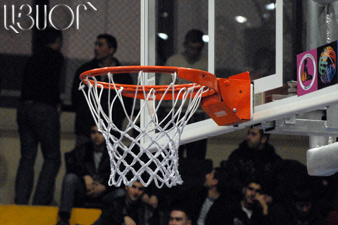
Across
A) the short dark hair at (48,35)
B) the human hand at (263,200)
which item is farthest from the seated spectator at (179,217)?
the short dark hair at (48,35)

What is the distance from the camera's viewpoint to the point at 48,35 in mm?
5598

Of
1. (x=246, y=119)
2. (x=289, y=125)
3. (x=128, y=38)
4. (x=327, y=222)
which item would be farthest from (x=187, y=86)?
(x=128, y=38)

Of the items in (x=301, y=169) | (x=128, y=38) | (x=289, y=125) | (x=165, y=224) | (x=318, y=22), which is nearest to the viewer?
(x=318, y=22)

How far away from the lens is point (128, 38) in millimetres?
5695

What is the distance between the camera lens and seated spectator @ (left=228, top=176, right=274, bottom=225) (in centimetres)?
483

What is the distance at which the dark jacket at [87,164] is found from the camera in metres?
5.15

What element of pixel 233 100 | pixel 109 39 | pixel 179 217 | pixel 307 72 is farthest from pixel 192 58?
pixel 109 39

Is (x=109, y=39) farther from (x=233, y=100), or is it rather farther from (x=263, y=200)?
(x=233, y=100)

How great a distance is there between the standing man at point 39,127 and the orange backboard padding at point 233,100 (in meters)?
2.78

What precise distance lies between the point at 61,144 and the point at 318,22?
334 cm

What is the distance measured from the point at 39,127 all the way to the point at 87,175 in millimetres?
610

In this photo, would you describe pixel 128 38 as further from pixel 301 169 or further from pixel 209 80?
pixel 209 80

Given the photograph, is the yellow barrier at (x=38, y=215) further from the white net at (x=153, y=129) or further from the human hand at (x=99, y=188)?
the white net at (x=153, y=129)

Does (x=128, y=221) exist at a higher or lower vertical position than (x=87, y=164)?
lower
